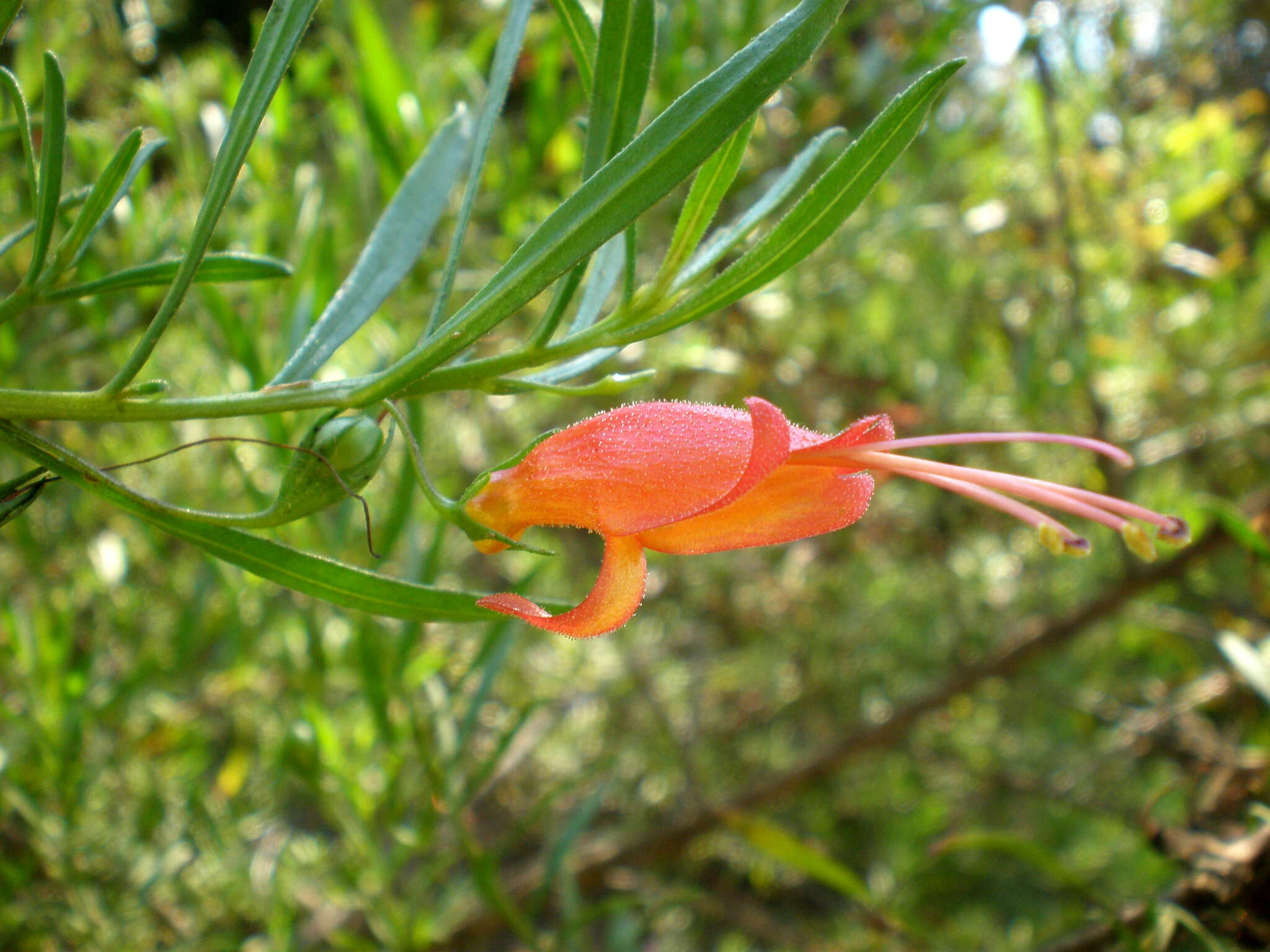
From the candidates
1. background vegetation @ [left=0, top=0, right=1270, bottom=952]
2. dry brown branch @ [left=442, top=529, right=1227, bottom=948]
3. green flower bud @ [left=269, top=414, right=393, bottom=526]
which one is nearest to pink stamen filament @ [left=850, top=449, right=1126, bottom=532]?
green flower bud @ [left=269, top=414, right=393, bottom=526]

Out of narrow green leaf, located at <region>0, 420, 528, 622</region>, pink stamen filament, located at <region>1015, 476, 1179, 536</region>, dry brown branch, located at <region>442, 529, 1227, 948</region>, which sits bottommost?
dry brown branch, located at <region>442, 529, 1227, 948</region>

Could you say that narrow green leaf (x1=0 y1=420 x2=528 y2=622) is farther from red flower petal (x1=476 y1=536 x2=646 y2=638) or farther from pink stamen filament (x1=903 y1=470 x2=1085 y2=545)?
pink stamen filament (x1=903 y1=470 x2=1085 y2=545)

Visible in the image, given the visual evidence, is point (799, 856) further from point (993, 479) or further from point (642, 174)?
point (642, 174)

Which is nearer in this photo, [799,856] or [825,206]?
[825,206]

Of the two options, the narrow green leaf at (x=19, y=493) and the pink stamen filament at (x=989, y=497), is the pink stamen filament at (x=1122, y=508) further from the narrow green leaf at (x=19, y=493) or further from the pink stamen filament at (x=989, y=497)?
the narrow green leaf at (x=19, y=493)

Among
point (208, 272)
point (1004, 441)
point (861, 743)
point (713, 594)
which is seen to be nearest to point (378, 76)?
point (208, 272)

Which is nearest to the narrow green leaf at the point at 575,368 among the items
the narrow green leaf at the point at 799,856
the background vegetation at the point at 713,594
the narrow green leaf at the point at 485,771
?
the background vegetation at the point at 713,594
